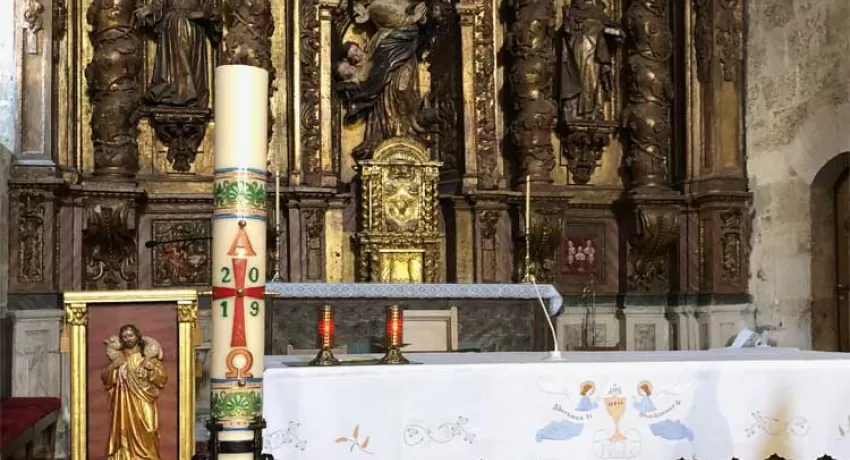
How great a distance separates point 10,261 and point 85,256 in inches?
33.7

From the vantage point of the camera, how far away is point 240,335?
131 inches

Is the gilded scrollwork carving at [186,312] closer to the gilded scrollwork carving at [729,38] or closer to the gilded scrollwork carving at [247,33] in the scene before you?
the gilded scrollwork carving at [247,33]

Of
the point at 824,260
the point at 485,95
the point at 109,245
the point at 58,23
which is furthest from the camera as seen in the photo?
the point at 485,95

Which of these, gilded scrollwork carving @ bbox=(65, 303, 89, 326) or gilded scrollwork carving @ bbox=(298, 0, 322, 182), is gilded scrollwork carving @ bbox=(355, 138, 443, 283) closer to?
gilded scrollwork carving @ bbox=(298, 0, 322, 182)

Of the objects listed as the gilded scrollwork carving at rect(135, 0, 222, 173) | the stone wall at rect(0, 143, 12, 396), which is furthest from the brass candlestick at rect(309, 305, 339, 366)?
the gilded scrollwork carving at rect(135, 0, 222, 173)

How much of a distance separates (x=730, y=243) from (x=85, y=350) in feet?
23.1

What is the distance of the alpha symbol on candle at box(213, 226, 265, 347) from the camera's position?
3.34 meters

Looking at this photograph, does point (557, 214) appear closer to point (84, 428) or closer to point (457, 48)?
point (457, 48)

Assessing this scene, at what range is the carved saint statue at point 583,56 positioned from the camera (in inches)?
419

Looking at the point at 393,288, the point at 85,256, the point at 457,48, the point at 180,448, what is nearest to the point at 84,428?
the point at 180,448

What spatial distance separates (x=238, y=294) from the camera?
3.36 metres

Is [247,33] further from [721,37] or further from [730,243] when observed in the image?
[730,243]

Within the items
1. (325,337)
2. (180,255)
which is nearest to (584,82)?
(180,255)

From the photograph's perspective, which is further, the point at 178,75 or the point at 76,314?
the point at 178,75
